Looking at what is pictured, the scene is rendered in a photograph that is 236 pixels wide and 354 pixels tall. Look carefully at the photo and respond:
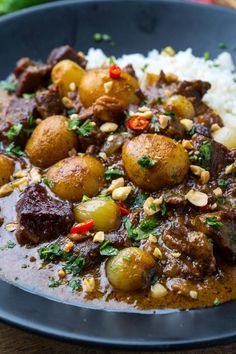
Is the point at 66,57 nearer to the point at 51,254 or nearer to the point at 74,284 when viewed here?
the point at 51,254

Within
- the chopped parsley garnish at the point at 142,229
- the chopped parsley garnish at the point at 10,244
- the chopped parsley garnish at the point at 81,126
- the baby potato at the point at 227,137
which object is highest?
the baby potato at the point at 227,137

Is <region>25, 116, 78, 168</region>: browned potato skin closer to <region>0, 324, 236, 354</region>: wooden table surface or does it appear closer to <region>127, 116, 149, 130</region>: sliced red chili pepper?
<region>127, 116, 149, 130</region>: sliced red chili pepper

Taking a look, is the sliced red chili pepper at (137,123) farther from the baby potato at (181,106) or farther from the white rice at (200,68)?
the white rice at (200,68)

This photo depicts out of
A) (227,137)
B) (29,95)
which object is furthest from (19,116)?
(227,137)

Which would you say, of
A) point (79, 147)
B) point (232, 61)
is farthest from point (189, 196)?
point (232, 61)

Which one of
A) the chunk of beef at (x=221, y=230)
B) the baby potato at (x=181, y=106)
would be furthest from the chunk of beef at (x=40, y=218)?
the baby potato at (x=181, y=106)
